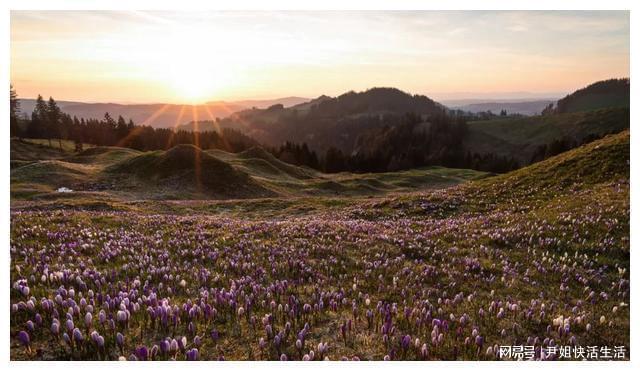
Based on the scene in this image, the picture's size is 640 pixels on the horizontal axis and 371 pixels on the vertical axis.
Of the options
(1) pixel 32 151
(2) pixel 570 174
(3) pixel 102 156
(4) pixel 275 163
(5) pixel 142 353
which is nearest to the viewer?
(5) pixel 142 353

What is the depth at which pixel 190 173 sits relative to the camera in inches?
2509

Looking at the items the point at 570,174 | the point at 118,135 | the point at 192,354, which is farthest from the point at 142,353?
the point at 118,135

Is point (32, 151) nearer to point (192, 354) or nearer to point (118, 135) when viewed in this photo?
point (118, 135)

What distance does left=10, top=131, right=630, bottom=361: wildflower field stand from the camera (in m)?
6.05

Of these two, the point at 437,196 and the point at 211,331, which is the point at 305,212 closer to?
the point at 437,196

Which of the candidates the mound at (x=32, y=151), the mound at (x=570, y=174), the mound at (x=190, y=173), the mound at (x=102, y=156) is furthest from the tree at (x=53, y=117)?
the mound at (x=570, y=174)

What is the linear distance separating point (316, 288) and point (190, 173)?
59.2 metres

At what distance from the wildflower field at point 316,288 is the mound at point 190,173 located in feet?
149

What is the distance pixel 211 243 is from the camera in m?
12.2

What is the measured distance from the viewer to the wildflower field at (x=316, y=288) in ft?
19.9

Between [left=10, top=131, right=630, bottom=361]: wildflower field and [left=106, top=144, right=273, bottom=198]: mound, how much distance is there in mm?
45515

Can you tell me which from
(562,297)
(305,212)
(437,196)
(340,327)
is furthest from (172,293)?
(305,212)

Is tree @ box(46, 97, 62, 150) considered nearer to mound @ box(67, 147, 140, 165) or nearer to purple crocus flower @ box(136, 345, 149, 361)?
mound @ box(67, 147, 140, 165)

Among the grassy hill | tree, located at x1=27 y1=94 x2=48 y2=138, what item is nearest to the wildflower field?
the grassy hill
